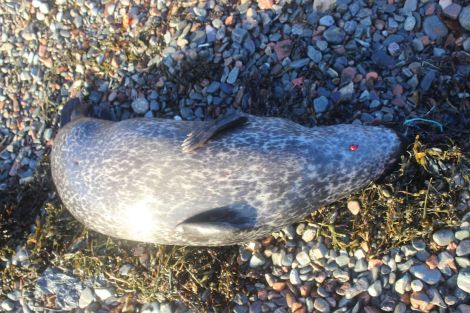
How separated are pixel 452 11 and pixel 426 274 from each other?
78.9 inches

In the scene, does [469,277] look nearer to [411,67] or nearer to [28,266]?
[411,67]

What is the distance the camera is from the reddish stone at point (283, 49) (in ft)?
14.6

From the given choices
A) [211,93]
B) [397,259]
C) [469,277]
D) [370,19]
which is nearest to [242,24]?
[211,93]

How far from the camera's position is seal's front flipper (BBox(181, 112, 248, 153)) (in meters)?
3.70

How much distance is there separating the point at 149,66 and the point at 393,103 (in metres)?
2.09

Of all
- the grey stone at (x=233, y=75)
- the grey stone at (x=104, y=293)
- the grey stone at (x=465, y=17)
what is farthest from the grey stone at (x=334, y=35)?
the grey stone at (x=104, y=293)

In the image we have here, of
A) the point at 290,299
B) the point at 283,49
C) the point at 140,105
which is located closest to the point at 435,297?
the point at 290,299

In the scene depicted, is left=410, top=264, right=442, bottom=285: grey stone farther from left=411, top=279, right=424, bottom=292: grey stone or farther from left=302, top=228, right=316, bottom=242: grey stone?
left=302, top=228, right=316, bottom=242: grey stone

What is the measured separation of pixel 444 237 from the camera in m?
3.64

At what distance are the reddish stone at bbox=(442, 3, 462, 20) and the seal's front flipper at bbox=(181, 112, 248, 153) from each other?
5.79 feet

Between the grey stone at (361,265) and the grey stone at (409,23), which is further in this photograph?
the grey stone at (409,23)

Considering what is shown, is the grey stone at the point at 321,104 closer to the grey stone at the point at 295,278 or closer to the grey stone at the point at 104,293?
the grey stone at the point at 295,278

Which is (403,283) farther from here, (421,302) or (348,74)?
(348,74)

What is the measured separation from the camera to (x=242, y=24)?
4.57 m
